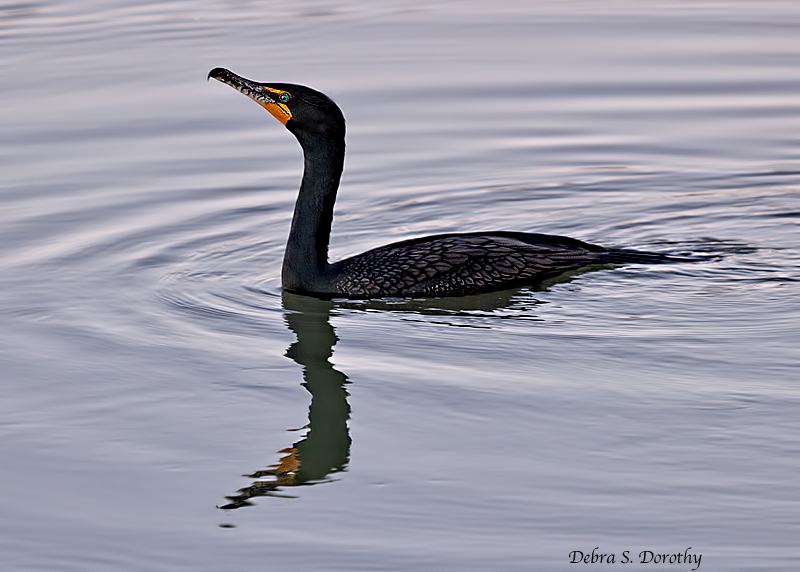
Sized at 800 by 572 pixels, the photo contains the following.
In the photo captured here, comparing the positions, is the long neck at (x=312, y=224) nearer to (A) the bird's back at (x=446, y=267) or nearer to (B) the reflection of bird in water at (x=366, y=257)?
(B) the reflection of bird in water at (x=366, y=257)

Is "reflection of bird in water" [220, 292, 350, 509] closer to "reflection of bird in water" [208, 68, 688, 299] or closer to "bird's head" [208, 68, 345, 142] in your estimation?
"reflection of bird in water" [208, 68, 688, 299]

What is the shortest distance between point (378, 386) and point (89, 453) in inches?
64.5

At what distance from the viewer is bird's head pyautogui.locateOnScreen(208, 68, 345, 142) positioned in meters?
8.09

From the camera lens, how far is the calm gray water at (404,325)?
5.32 metres

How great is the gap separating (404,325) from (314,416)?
4.79 ft

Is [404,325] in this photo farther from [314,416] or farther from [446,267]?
[314,416]

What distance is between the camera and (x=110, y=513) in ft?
18.0

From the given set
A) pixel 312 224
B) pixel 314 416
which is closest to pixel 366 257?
pixel 312 224

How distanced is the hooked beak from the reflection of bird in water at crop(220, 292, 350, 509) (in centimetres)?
133

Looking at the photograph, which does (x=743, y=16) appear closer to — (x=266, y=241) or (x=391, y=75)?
(x=391, y=75)
